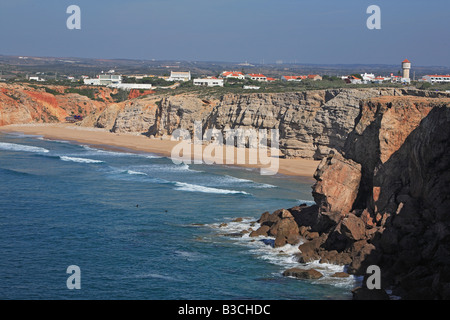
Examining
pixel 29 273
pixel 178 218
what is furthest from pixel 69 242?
pixel 178 218

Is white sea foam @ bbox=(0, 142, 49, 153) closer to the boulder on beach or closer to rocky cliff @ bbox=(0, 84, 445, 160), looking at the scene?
rocky cliff @ bbox=(0, 84, 445, 160)

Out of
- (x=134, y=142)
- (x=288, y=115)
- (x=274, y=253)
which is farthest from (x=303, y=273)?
(x=134, y=142)

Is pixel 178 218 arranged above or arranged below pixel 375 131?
below

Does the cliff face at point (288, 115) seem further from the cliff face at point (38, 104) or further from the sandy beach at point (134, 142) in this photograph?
the cliff face at point (38, 104)

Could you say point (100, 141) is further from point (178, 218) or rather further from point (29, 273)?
point (29, 273)

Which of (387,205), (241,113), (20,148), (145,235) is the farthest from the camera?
(20,148)

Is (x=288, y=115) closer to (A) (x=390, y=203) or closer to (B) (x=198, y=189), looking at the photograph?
(B) (x=198, y=189)
